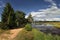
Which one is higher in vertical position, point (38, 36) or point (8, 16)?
point (8, 16)

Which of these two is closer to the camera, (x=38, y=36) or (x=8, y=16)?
(x=38, y=36)

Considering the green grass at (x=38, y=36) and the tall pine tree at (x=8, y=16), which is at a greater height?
the tall pine tree at (x=8, y=16)

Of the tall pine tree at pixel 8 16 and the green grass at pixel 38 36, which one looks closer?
the green grass at pixel 38 36

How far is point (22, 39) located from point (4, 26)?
15988 millimetres

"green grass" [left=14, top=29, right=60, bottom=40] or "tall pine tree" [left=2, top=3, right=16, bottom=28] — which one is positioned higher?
"tall pine tree" [left=2, top=3, right=16, bottom=28]

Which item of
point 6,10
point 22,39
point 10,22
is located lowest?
point 22,39

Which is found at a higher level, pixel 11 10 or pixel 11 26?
pixel 11 10

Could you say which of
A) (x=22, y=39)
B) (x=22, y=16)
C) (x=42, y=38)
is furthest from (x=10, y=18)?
(x=42, y=38)

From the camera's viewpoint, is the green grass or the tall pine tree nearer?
the green grass

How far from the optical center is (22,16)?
153 feet

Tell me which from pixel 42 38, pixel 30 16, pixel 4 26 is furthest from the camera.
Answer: pixel 30 16

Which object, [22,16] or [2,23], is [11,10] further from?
[22,16]

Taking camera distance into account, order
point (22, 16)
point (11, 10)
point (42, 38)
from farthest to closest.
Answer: point (22, 16) < point (11, 10) < point (42, 38)

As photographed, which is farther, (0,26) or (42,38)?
(0,26)
